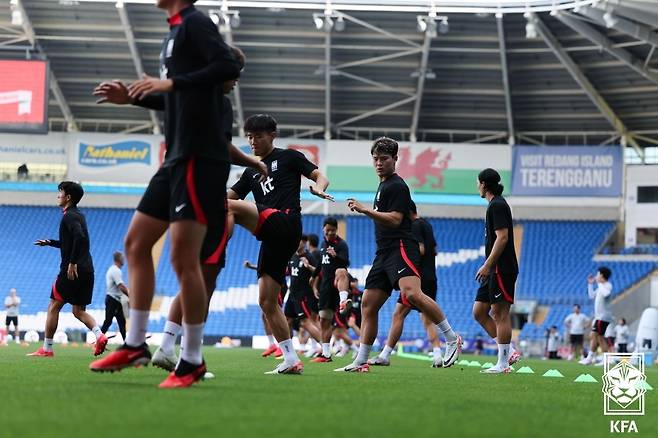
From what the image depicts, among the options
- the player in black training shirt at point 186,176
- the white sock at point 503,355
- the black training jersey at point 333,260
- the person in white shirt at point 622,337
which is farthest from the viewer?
the person in white shirt at point 622,337

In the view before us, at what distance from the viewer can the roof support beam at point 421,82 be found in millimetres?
34309

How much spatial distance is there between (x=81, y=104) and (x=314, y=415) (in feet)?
122

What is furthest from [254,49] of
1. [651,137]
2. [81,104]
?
[651,137]

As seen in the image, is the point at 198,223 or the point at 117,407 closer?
the point at 117,407

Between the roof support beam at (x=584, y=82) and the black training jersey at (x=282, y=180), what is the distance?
24138 mm

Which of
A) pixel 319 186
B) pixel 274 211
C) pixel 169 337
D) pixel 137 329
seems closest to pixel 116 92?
pixel 137 329

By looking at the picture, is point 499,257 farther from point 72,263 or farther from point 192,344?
point 192,344

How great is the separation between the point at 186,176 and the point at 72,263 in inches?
268

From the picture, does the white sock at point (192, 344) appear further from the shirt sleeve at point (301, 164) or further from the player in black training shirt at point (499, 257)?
the player in black training shirt at point (499, 257)

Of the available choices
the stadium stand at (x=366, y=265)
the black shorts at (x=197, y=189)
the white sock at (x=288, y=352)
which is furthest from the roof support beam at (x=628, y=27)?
the black shorts at (x=197, y=189)

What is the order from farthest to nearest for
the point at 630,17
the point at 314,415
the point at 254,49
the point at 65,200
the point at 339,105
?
the point at 339,105 < the point at 254,49 < the point at 630,17 < the point at 65,200 < the point at 314,415

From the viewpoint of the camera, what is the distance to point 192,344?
5.98 metres

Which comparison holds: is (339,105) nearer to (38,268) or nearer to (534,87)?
(534,87)

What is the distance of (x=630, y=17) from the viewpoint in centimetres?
2861
